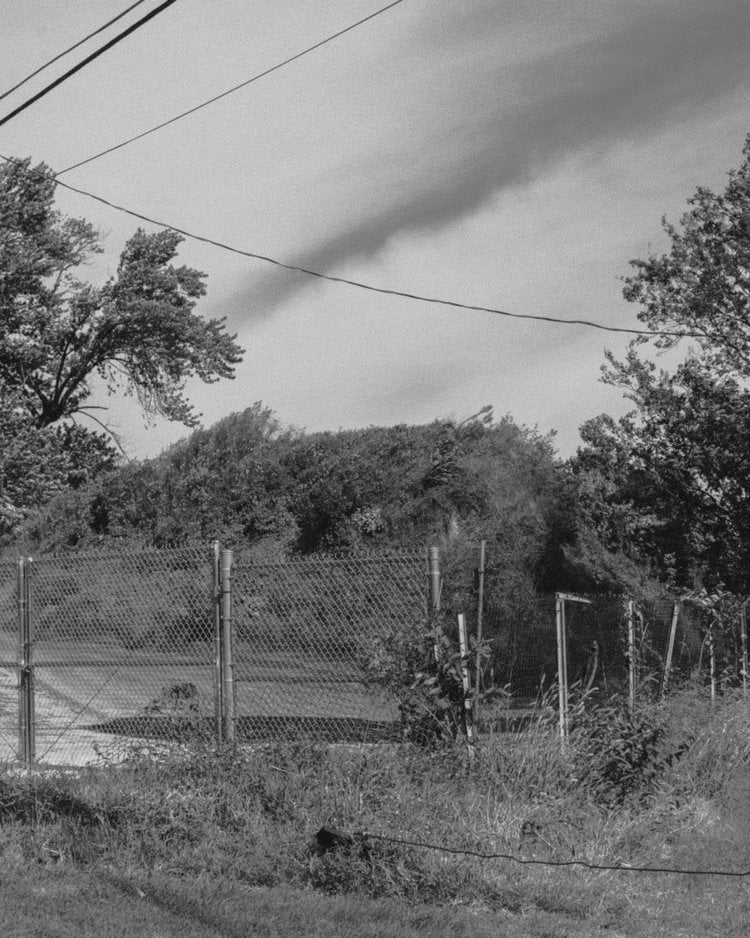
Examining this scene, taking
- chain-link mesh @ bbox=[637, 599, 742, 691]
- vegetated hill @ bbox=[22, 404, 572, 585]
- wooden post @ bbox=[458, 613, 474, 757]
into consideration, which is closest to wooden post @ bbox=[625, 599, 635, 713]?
chain-link mesh @ bbox=[637, 599, 742, 691]

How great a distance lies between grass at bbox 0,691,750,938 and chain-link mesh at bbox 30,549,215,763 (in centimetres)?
175

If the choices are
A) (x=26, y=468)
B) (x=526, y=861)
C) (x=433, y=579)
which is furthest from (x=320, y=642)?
(x=26, y=468)

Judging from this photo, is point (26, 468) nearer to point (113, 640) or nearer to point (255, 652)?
point (113, 640)


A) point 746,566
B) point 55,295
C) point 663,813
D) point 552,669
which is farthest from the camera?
point 55,295

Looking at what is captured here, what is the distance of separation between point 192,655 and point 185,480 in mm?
15576

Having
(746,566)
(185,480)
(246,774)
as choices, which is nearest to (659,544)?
(746,566)

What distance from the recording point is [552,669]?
1103 cm

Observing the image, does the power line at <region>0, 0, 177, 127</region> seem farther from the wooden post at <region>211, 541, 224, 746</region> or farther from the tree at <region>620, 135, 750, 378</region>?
the tree at <region>620, 135, 750, 378</region>

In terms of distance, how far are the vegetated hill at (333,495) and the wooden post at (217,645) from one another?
1376cm

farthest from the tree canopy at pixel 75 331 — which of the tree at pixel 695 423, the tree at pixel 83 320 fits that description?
the tree at pixel 695 423

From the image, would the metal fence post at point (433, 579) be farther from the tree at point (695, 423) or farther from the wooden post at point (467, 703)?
the tree at point (695, 423)

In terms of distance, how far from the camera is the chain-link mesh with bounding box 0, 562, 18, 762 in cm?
958

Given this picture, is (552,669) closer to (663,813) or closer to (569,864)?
(663,813)

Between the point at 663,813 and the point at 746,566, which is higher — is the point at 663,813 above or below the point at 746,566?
below
